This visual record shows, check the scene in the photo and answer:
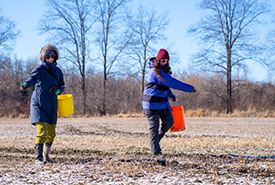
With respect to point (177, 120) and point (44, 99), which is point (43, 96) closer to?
point (44, 99)

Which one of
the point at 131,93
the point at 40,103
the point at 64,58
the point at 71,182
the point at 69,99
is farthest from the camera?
the point at 131,93

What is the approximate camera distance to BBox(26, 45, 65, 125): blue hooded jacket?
5.19 m

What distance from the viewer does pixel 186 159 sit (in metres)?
5.46

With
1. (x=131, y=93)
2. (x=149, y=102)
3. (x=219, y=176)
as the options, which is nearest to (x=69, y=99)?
(x=149, y=102)

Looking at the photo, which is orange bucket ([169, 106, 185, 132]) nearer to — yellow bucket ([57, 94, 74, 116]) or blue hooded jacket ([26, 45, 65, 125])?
yellow bucket ([57, 94, 74, 116])

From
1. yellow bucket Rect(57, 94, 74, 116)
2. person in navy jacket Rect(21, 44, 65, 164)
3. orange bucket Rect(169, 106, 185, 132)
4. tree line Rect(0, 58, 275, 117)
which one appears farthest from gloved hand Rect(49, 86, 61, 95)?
tree line Rect(0, 58, 275, 117)

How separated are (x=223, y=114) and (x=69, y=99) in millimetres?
18707

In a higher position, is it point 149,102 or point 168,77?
point 168,77

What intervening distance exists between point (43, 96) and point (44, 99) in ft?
0.17

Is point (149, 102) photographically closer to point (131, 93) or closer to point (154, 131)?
point (154, 131)

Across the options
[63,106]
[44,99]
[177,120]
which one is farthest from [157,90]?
[44,99]

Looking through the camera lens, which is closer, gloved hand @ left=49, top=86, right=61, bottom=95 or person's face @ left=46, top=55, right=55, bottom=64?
gloved hand @ left=49, top=86, right=61, bottom=95

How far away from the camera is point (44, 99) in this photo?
5230 mm

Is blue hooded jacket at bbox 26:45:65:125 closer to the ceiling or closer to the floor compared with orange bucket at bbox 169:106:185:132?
closer to the ceiling
